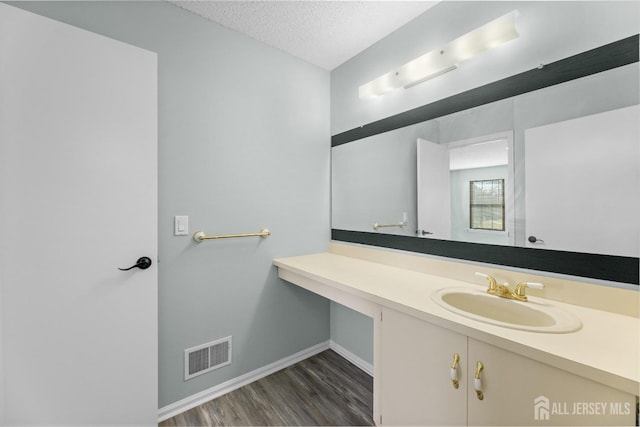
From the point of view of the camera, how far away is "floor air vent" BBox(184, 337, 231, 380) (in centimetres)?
167

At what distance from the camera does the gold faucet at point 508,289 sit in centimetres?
115

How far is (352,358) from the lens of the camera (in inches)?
85.6

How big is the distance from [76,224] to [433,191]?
1898 mm

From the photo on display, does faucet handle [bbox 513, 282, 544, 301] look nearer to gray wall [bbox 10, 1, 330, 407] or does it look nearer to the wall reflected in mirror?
the wall reflected in mirror

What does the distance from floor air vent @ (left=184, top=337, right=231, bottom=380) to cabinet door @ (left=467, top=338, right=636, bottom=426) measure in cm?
146

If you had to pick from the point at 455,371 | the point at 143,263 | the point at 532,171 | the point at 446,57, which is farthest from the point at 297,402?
the point at 446,57

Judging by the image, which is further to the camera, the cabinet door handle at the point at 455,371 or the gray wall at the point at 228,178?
the gray wall at the point at 228,178

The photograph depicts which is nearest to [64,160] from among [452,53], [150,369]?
[150,369]

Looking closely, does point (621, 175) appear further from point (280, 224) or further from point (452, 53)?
point (280, 224)

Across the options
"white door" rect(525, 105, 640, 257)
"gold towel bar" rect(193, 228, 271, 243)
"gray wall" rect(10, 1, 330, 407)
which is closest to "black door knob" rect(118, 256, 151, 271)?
"gray wall" rect(10, 1, 330, 407)

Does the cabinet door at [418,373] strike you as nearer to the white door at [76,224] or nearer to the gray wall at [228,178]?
the gray wall at [228,178]

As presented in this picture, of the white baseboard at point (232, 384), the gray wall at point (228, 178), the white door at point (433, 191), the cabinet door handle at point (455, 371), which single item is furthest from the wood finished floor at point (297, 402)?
the white door at point (433, 191)

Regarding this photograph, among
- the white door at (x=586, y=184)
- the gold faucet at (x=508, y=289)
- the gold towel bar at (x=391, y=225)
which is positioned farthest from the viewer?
the gold towel bar at (x=391, y=225)

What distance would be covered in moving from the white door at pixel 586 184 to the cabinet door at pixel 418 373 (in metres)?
0.69
